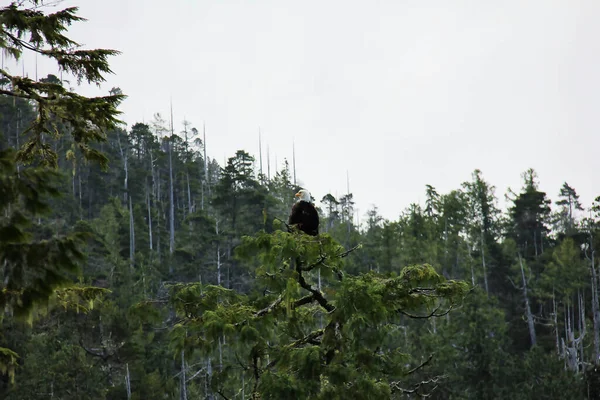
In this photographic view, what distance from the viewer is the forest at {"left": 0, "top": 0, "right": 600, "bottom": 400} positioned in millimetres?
5590

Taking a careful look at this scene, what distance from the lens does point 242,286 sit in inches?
1875

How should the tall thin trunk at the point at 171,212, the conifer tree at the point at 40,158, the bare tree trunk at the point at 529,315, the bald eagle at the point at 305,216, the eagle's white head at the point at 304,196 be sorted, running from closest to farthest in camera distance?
1. the conifer tree at the point at 40,158
2. the bald eagle at the point at 305,216
3. the eagle's white head at the point at 304,196
4. the bare tree trunk at the point at 529,315
5. the tall thin trunk at the point at 171,212

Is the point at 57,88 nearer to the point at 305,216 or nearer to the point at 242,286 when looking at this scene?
the point at 305,216

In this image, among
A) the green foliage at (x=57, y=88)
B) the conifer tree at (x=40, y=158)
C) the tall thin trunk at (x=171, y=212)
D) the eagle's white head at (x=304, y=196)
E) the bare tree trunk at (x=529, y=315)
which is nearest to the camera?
the conifer tree at (x=40, y=158)

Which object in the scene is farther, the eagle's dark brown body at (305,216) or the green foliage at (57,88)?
the eagle's dark brown body at (305,216)

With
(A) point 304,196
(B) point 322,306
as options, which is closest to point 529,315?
(A) point 304,196

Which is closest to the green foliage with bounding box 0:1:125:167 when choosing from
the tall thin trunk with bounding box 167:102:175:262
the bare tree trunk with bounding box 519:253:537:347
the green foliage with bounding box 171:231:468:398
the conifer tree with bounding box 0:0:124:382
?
the conifer tree with bounding box 0:0:124:382

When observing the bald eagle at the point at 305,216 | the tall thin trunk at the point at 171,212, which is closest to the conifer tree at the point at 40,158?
the bald eagle at the point at 305,216

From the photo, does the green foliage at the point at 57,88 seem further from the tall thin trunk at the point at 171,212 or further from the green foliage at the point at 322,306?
the tall thin trunk at the point at 171,212

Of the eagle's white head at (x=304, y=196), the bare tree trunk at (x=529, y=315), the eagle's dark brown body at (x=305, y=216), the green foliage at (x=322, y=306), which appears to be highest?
the eagle's white head at (x=304, y=196)

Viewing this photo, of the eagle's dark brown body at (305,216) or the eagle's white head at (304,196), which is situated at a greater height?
the eagle's white head at (304,196)

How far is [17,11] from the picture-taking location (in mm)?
5379

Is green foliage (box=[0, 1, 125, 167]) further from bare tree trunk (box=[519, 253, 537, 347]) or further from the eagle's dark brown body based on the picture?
bare tree trunk (box=[519, 253, 537, 347])

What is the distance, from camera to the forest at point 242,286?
18.3ft
